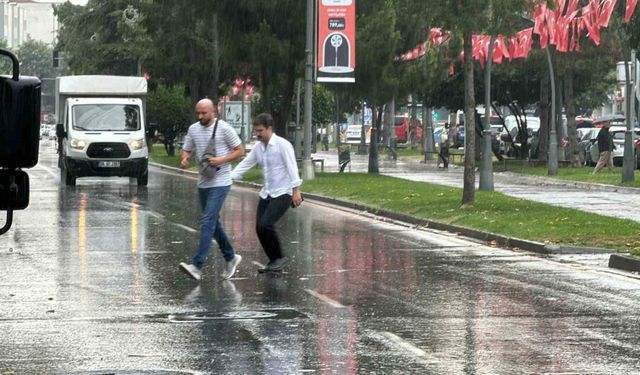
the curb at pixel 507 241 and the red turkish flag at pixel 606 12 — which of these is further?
the red turkish flag at pixel 606 12

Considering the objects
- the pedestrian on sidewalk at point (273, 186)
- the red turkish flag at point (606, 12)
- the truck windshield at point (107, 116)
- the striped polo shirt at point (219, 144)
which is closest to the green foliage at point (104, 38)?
the truck windshield at point (107, 116)

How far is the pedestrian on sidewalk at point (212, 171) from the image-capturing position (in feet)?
49.9

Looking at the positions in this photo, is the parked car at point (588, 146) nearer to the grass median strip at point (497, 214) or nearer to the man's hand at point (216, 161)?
the grass median strip at point (497, 214)

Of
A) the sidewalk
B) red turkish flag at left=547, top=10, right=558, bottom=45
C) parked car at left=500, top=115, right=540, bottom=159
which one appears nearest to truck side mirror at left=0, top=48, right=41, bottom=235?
the sidewalk

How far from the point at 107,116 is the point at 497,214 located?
1733 centimetres

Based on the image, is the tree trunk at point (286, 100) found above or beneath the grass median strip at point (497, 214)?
above

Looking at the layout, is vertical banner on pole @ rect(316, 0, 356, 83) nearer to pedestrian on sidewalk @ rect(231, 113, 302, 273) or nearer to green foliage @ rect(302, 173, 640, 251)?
green foliage @ rect(302, 173, 640, 251)

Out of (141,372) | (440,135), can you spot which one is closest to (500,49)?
(141,372)

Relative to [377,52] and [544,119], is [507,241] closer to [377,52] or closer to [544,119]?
[377,52]

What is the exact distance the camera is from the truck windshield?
38.5m

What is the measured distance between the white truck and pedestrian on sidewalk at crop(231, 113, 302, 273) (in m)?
21.8

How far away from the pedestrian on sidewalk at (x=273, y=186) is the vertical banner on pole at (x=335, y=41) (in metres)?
22.0

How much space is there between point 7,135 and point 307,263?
10332 millimetres

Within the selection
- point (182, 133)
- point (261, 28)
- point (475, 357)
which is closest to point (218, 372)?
point (475, 357)
